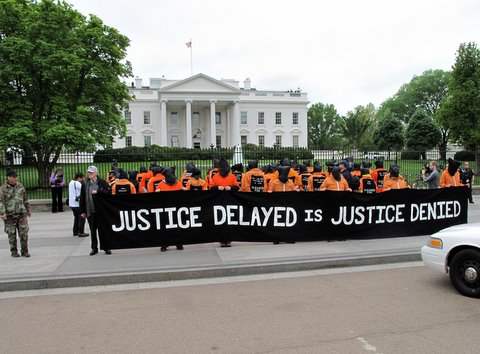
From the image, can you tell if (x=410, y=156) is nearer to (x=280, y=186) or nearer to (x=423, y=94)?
(x=280, y=186)

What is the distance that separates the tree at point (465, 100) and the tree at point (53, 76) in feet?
72.4

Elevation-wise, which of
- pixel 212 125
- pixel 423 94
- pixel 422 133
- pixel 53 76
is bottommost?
pixel 422 133

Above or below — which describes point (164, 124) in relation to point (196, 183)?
above

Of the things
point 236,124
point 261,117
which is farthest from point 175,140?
→ point 261,117

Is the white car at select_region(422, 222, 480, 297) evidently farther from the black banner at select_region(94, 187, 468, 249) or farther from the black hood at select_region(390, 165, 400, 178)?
the black hood at select_region(390, 165, 400, 178)

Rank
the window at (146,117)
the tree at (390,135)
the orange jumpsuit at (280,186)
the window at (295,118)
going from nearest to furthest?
the orange jumpsuit at (280,186) < the tree at (390,135) < the window at (146,117) < the window at (295,118)

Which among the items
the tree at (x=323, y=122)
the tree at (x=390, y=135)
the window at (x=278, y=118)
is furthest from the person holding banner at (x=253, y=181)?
the tree at (x=323, y=122)

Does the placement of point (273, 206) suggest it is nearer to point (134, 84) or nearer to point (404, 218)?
point (404, 218)

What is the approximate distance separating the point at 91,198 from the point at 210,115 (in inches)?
2512

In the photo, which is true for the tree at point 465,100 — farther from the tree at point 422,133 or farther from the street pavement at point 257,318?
the street pavement at point 257,318

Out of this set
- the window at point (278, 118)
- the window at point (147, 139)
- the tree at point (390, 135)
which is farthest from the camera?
the window at point (278, 118)

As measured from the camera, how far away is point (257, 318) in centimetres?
478

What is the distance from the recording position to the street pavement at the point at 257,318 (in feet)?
13.3

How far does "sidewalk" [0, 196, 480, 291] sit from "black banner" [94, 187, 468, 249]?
0.26 m
